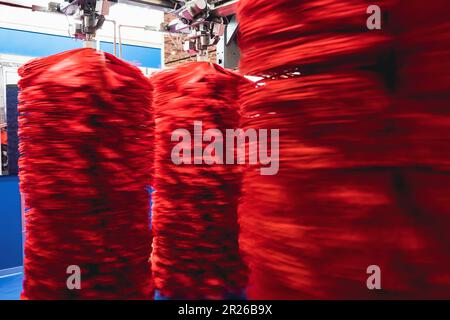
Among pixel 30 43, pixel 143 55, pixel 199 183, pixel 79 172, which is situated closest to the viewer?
pixel 79 172

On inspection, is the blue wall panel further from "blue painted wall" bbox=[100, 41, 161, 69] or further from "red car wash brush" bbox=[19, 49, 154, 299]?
"red car wash brush" bbox=[19, 49, 154, 299]

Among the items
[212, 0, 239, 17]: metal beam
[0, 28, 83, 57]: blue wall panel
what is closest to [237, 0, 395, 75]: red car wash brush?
[212, 0, 239, 17]: metal beam

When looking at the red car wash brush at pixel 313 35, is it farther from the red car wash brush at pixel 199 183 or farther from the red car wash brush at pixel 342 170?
the red car wash brush at pixel 199 183

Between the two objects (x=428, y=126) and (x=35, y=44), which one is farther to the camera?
(x=35, y=44)

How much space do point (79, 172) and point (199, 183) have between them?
1.05ft

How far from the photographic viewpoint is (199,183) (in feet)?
3.34

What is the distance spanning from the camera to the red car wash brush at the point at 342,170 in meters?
0.40

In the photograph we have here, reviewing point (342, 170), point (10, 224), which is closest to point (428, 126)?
point (342, 170)

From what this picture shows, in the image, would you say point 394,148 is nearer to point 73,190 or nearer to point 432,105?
point 432,105

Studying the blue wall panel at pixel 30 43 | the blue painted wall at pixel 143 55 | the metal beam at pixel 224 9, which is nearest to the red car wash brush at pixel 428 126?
the metal beam at pixel 224 9

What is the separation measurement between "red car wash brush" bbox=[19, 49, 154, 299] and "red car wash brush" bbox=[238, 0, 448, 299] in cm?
46

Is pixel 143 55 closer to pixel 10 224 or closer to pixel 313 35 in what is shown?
pixel 10 224
